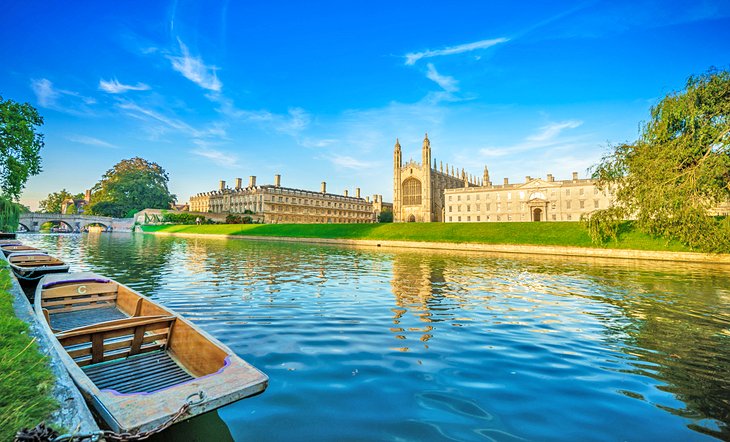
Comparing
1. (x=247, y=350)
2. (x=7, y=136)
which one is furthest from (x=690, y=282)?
(x=7, y=136)

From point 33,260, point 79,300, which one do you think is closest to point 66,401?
point 79,300

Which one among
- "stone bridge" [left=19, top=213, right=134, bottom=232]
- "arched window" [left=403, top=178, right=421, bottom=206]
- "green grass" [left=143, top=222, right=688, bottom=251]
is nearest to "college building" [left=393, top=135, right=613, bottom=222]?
"arched window" [left=403, top=178, right=421, bottom=206]

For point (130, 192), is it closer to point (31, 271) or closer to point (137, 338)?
point (31, 271)

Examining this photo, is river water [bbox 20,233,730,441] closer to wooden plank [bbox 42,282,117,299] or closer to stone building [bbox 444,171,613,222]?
wooden plank [bbox 42,282,117,299]

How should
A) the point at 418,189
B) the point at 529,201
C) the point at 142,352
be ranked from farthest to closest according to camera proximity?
the point at 418,189, the point at 529,201, the point at 142,352

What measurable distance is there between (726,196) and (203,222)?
92651 mm

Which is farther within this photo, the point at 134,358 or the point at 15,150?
the point at 15,150

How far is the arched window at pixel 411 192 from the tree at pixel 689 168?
208ft

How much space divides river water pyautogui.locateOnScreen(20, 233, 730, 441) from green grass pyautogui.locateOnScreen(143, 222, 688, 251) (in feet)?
65.5

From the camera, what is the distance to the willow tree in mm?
25938

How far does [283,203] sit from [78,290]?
333ft

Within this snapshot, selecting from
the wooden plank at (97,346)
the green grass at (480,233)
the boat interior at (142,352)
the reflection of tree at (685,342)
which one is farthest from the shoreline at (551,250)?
the wooden plank at (97,346)

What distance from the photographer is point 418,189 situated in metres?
90.9

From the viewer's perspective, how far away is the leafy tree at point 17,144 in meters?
25.9
